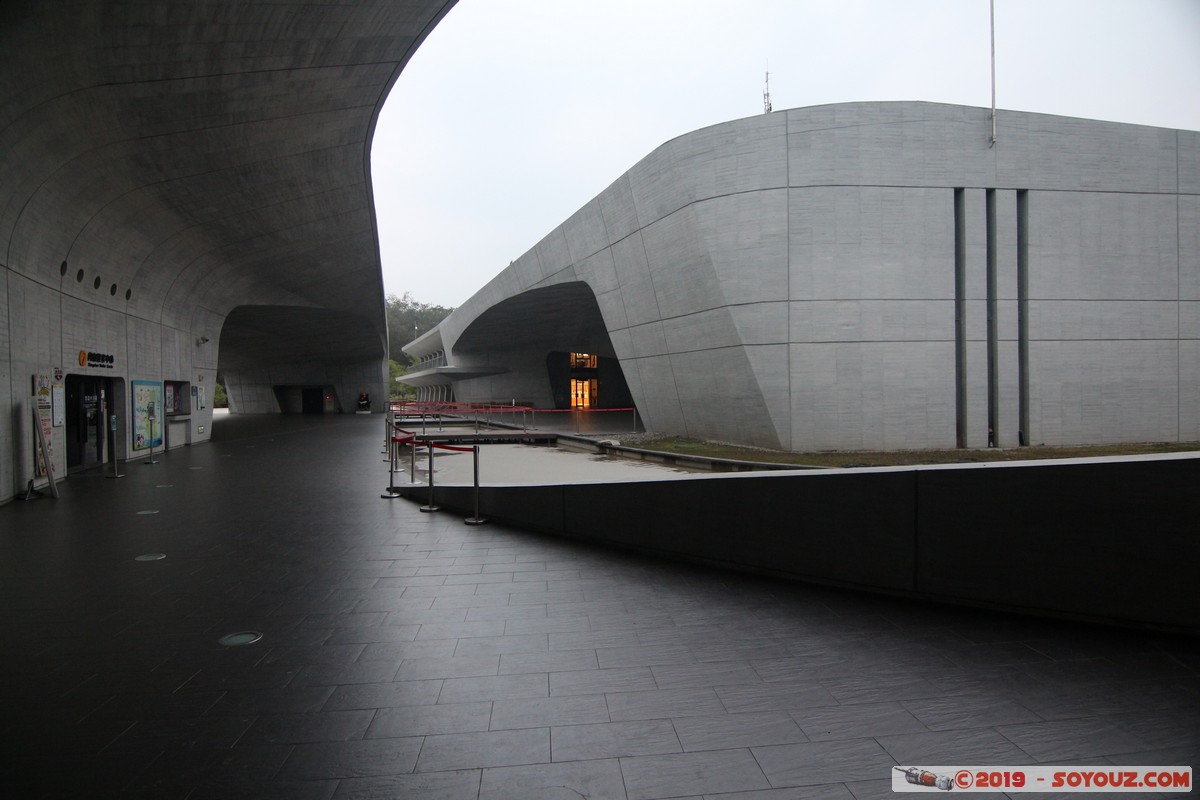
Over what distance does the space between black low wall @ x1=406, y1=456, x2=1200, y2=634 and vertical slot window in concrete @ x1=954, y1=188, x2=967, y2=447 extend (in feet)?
40.4

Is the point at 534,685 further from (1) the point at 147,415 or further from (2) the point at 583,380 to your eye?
(2) the point at 583,380

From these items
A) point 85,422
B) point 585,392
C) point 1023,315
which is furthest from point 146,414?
point 585,392

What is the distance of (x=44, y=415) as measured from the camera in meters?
10.2

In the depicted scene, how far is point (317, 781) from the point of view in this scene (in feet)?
8.16

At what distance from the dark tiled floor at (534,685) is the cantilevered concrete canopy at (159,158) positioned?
5750mm

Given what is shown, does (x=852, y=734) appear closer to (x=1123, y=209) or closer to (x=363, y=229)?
(x=1123, y=209)

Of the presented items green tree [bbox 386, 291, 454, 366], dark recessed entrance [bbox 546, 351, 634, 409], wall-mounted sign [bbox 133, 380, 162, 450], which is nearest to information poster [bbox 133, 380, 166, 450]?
wall-mounted sign [bbox 133, 380, 162, 450]

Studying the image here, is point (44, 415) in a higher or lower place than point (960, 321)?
lower

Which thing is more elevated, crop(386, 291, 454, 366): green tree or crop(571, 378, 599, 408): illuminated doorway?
crop(386, 291, 454, 366): green tree

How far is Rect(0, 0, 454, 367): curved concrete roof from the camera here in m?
7.11

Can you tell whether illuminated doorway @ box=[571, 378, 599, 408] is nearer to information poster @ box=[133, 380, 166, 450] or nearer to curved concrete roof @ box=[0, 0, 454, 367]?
curved concrete roof @ box=[0, 0, 454, 367]

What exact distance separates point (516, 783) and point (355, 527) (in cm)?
556

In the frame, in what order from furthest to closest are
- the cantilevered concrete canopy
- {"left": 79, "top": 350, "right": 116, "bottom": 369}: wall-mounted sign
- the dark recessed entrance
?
the dark recessed entrance
{"left": 79, "top": 350, "right": 116, "bottom": 369}: wall-mounted sign
the cantilevered concrete canopy

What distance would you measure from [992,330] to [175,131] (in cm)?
1747
